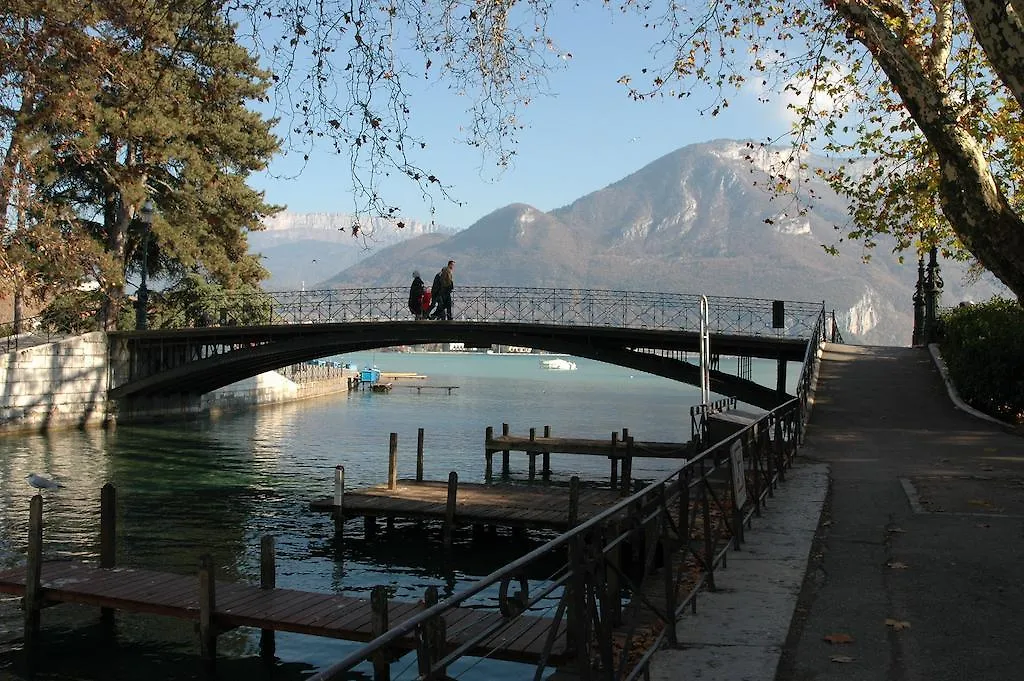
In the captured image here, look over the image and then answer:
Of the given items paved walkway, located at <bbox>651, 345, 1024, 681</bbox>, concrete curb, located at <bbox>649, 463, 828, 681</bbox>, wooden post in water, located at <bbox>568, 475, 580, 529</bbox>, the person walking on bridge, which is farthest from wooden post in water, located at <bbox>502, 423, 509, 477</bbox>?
concrete curb, located at <bbox>649, 463, 828, 681</bbox>

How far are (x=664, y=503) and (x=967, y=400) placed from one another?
68.6 feet

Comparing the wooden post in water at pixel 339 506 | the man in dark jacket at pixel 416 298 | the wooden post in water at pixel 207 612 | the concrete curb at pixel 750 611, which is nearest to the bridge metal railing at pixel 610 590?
the concrete curb at pixel 750 611

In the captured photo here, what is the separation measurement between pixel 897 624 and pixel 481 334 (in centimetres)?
3326

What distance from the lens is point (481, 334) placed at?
4047 centimetres

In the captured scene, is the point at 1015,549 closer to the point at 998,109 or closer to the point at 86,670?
the point at 86,670

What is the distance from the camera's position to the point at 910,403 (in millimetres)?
25188

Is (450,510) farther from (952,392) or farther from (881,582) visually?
(952,392)

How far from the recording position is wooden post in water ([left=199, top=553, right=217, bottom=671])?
11680 millimetres

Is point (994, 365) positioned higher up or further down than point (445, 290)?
further down

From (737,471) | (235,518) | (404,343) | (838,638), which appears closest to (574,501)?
(235,518)

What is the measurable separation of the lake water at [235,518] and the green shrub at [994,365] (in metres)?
11.0

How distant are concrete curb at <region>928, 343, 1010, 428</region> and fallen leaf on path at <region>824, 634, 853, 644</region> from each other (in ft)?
53.5

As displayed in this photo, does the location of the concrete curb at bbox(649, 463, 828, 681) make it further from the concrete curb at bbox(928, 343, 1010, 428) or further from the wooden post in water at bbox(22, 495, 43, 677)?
the concrete curb at bbox(928, 343, 1010, 428)

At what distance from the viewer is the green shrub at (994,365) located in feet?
77.0
